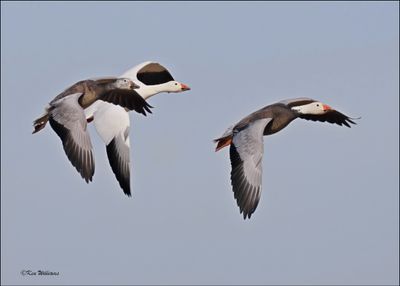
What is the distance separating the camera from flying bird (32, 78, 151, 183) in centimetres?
1686

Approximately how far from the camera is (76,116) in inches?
673

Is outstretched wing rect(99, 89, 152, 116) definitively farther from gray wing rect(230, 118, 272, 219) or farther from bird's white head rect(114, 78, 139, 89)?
gray wing rect(230, 118, 272, 219)

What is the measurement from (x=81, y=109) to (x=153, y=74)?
4.00 metres

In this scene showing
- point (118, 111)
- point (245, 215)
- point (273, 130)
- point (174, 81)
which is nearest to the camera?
point (245, 215)

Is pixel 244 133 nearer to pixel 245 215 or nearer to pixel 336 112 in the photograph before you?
pixel 245 215

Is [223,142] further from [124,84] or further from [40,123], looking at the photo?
[40,123]

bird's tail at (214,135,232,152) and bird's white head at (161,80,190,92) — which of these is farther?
bird's white head at (161,80,190,92)

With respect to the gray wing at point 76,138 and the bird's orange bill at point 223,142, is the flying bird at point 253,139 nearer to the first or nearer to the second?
the bird's orange bill at point 223,142

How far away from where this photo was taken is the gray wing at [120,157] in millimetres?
18797

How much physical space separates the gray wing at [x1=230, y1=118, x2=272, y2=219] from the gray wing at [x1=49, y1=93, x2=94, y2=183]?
175 cm

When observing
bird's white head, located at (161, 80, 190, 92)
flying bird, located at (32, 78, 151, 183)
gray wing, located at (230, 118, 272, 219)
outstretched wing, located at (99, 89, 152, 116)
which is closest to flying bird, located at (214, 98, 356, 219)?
gray wing, located at (230, 118, 272, 219)

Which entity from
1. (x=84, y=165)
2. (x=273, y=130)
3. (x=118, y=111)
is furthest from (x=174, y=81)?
(x=84, y=165)

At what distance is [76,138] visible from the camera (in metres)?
16.9

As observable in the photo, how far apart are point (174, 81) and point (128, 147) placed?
6.76 ft
